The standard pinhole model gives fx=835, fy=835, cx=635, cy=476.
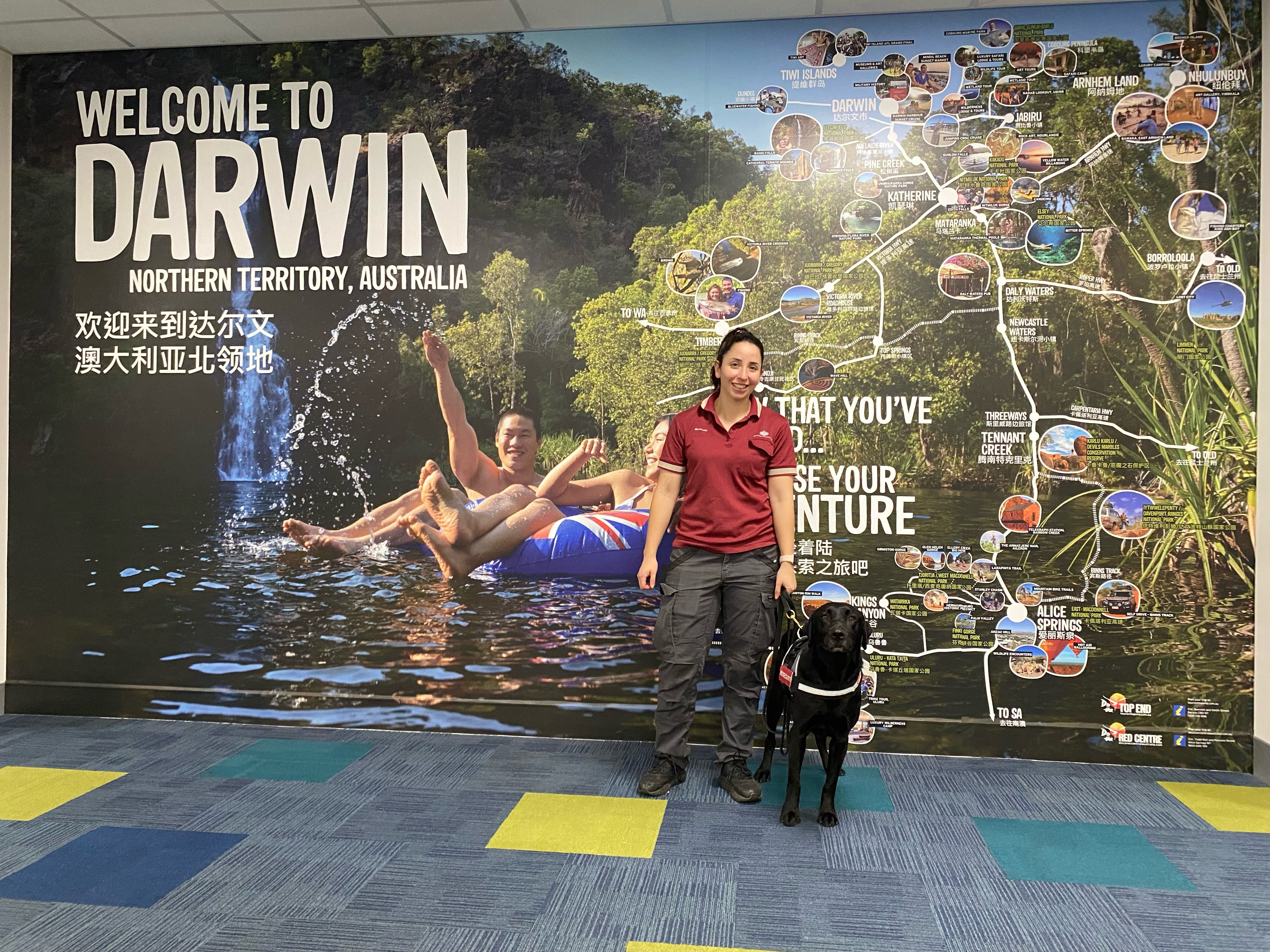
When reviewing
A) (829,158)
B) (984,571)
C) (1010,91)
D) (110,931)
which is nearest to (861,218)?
(829,158)

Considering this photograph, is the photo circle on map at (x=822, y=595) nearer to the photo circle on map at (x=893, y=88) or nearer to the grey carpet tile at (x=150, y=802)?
the photo circle on map at (x=893, y=88)

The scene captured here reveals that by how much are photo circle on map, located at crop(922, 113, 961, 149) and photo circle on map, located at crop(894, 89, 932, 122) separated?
0.11 feet

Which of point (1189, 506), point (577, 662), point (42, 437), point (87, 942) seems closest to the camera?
point (87, 942)

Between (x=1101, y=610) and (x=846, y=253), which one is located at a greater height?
(x=846, y=253)

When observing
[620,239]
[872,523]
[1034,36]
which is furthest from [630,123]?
[872,523]

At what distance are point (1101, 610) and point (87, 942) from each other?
3.32m

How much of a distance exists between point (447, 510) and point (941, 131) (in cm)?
248

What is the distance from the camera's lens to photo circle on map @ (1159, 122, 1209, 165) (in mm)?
3117

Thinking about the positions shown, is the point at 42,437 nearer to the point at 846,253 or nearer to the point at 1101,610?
the point at 846,253

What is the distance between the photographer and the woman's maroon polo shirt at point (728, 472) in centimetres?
293

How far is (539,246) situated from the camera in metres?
3.48

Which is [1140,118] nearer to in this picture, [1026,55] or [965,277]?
[1026,55]

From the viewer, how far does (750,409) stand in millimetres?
3025

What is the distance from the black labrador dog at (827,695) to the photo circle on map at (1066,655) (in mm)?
956
